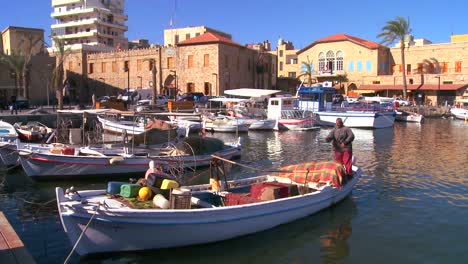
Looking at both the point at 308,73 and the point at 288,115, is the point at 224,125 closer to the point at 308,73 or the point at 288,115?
the point at 288,115

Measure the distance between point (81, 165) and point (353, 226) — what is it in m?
9.91

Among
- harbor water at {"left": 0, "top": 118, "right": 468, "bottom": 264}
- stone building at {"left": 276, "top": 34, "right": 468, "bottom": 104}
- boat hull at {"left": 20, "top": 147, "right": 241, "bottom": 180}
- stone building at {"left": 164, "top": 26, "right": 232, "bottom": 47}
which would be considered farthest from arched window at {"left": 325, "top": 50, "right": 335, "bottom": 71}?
boat hull at {"left": 20, "top": 147, "right": 241, "bottom": 180}

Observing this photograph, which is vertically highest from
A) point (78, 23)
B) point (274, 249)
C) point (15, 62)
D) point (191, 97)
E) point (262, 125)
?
point (78, 23)

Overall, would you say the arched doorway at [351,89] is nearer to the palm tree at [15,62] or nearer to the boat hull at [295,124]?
the boat hull at [295,124]

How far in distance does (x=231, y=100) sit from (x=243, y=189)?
97.9 feet

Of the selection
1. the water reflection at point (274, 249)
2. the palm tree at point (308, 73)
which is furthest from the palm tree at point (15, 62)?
the water reflection at point (274, 249)

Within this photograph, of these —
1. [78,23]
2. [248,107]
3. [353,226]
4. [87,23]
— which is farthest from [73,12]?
[353,226]

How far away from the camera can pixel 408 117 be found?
148 feet

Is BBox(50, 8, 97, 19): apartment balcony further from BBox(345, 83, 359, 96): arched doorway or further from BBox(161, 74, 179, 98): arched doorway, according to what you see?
BBox(345, 83, 359, 96): arched doorway

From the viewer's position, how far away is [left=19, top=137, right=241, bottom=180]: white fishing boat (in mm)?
16109

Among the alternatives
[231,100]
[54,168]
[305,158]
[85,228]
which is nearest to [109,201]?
[85,228]

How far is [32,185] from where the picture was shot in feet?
52.8

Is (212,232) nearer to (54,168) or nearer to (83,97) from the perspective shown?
(54,168)

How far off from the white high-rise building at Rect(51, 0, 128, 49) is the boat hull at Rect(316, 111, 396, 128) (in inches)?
2007
